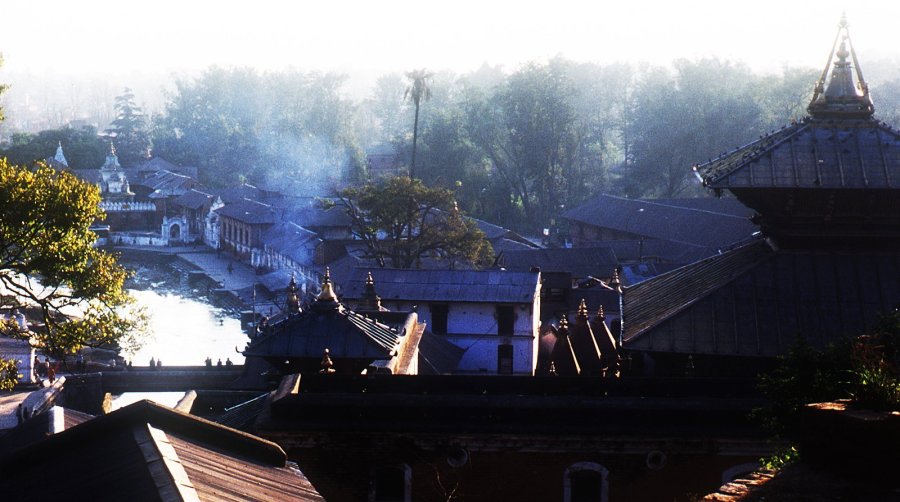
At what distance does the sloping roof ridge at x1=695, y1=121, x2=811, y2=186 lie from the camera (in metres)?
13.3

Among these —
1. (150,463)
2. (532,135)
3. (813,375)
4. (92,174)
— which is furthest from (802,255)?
(92,174)

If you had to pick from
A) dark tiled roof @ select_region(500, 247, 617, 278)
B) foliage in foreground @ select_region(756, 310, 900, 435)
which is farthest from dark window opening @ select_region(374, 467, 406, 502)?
dark tiled roof @ select_region(500, 247, 617, 278)

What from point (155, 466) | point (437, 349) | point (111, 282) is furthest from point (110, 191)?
point (155, 466)

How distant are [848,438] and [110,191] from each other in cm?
8979

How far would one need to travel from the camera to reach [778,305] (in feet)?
42.7

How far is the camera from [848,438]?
6.88 meters

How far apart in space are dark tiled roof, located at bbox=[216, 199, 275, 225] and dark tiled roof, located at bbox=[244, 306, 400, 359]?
58.3 metres

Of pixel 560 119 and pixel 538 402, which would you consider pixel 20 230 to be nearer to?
pixel 538 402

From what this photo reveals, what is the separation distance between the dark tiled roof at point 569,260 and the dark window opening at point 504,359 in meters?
16.4

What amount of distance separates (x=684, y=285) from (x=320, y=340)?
5389 mm

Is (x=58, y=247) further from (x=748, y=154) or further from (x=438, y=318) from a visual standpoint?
(x=438, y=318)

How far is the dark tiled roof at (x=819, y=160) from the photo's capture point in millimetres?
13055

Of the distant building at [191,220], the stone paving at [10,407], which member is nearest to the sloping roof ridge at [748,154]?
the stone paving at [10,407]

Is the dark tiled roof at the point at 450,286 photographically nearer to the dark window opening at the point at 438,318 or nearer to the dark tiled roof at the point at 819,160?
the dark window opening at the point at 438,318
